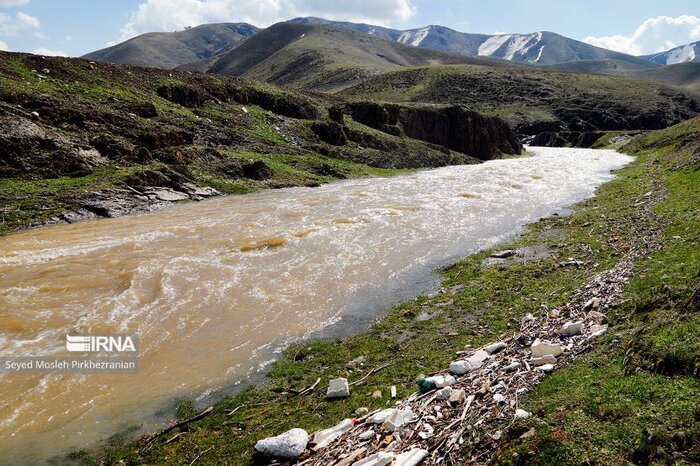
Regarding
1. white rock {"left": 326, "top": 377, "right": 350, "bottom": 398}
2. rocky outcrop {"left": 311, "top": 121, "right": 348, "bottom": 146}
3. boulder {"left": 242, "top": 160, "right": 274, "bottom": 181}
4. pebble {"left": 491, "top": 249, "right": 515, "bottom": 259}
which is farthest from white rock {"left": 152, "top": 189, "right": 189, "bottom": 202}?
rocky outcrop {"left": 311, "top": 121, "right": 348, "bottom": 146}

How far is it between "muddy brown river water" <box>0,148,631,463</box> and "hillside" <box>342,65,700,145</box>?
116590mm

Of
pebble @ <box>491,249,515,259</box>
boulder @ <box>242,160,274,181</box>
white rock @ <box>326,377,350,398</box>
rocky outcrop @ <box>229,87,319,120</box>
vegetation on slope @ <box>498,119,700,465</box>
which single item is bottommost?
white rock @ <box>326,377,350,398</box>

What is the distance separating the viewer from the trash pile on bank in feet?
22.9

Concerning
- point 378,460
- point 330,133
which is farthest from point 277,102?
point 378,460

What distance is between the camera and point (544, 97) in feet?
534

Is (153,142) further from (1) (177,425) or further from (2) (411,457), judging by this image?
(2) (411,457)

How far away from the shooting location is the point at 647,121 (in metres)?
145

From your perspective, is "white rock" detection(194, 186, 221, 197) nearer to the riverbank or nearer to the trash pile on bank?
the riverbank

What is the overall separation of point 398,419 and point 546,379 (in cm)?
286

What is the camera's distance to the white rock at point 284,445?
792 cm

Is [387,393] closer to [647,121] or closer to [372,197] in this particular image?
[372,197]

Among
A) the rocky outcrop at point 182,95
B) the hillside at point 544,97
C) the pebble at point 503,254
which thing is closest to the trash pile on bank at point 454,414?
the pebble at point 503,254

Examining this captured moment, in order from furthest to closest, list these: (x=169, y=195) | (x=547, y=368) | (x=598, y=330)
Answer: (x=169, y=195)
(x=598, y=330)
(x=547, y=368)

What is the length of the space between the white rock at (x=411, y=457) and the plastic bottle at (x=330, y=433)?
5.52 feet
